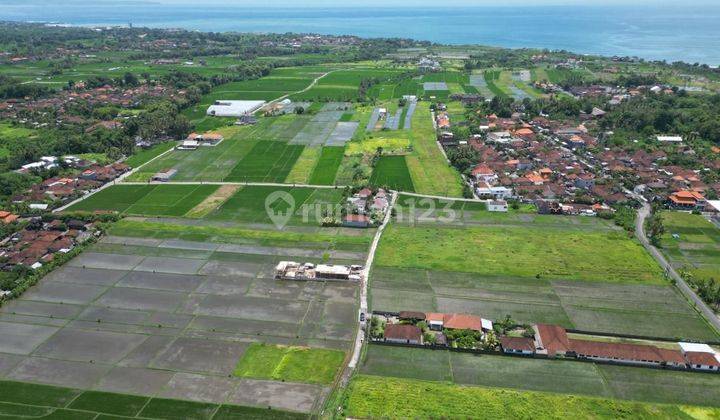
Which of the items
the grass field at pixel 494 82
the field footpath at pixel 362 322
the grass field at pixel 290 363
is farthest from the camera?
the grass field at pixel 494 82

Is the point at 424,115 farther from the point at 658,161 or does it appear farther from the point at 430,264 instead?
the point at 430,264

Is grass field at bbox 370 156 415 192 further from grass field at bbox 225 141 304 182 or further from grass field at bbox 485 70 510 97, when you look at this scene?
grass field at bbox 485 70 510 97

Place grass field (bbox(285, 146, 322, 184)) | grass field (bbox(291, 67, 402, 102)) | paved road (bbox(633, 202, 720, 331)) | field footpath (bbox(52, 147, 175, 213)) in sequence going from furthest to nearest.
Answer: grass field (bbox(291, 67, 402, 102))
grass field (bbox(285, 146, 322, 184))
field footpath (bbox(52, 147, 175, 213))
paved road (bbox(633, 202, 720, 331))

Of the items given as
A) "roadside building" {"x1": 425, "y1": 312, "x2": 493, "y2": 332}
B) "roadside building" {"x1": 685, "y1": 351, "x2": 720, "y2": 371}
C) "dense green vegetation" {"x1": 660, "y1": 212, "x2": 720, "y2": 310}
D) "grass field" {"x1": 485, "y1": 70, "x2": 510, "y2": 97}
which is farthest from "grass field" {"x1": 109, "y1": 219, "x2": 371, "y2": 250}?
"grass field" {"x1": 485, "y1": 70, "x2": 510, "y2": 97}

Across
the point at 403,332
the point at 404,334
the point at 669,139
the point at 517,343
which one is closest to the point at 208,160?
the point at 403,332

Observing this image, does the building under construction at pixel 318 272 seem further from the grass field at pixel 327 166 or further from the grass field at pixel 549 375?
the grass field at pixel 327 166

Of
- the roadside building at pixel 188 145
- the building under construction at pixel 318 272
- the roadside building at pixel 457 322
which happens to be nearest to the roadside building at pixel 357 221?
the building under construction at pixel 318 272

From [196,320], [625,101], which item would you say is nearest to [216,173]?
[196,320]
